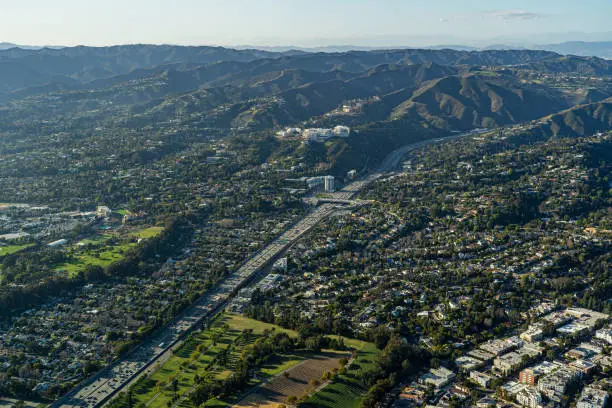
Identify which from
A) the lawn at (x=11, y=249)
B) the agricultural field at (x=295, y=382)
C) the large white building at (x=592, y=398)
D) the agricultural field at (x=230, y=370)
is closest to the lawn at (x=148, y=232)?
the lawn at (x=11, y=249)

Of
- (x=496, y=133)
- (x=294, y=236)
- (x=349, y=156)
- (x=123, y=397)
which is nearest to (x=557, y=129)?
(x=496, y=133)

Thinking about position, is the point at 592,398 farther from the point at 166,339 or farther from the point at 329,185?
the point at 329,185

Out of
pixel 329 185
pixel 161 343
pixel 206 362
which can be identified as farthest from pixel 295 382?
pixel 329 185

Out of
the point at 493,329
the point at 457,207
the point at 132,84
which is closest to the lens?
the point at 493,329

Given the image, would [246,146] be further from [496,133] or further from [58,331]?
[58,331]

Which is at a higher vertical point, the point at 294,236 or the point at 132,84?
the point at 132,84

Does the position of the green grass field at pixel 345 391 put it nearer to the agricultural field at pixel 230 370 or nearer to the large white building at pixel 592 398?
the agricultural field at pixel 230 370

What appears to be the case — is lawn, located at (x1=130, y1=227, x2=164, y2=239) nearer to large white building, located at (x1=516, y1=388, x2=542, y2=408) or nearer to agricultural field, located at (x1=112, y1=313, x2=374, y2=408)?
agricultural field, located at (x1=112, y1=313, x2=374, y2=408)
